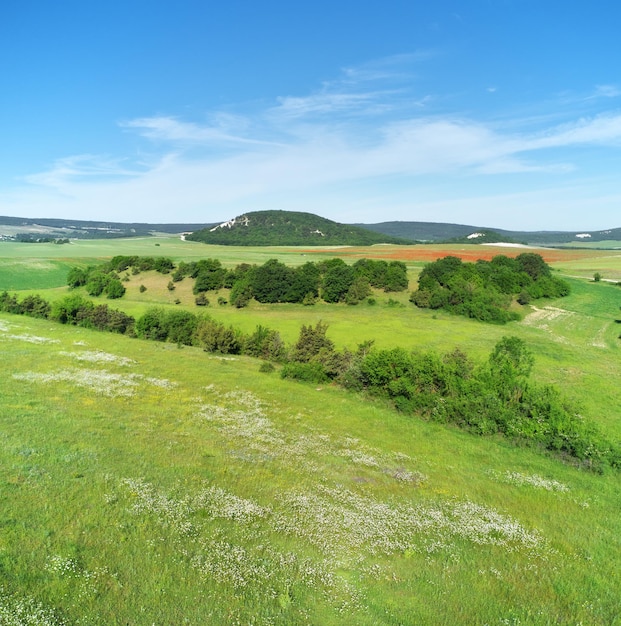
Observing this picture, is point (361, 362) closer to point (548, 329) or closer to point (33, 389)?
point (33, 389)

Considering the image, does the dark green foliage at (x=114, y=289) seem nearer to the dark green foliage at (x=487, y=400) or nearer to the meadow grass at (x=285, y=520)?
the meadow grass at (x=285, y=520)

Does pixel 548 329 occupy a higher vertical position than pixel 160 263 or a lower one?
lower

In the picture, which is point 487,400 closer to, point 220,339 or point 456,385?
point 456,385

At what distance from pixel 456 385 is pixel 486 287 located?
6177cm

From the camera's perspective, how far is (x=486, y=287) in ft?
301

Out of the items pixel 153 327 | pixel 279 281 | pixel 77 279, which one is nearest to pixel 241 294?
pixel 279 281

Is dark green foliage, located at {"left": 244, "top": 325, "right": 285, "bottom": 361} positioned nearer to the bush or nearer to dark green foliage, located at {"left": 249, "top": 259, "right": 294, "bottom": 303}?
the bush

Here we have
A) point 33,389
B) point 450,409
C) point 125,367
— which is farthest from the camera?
point 125,367

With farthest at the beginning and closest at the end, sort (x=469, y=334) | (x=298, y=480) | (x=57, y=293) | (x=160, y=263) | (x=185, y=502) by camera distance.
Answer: (x=160, y=263), (x=57, y=293), (x=469, y=334), (x=298, y=480), (x=185, y=502)

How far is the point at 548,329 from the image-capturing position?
2849 inches

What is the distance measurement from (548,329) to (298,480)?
6431 centimetres

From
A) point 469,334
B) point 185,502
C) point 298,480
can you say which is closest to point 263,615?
point 185,502

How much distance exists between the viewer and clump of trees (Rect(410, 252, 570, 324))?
82750 mm

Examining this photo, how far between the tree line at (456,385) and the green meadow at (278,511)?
57.9 inches
